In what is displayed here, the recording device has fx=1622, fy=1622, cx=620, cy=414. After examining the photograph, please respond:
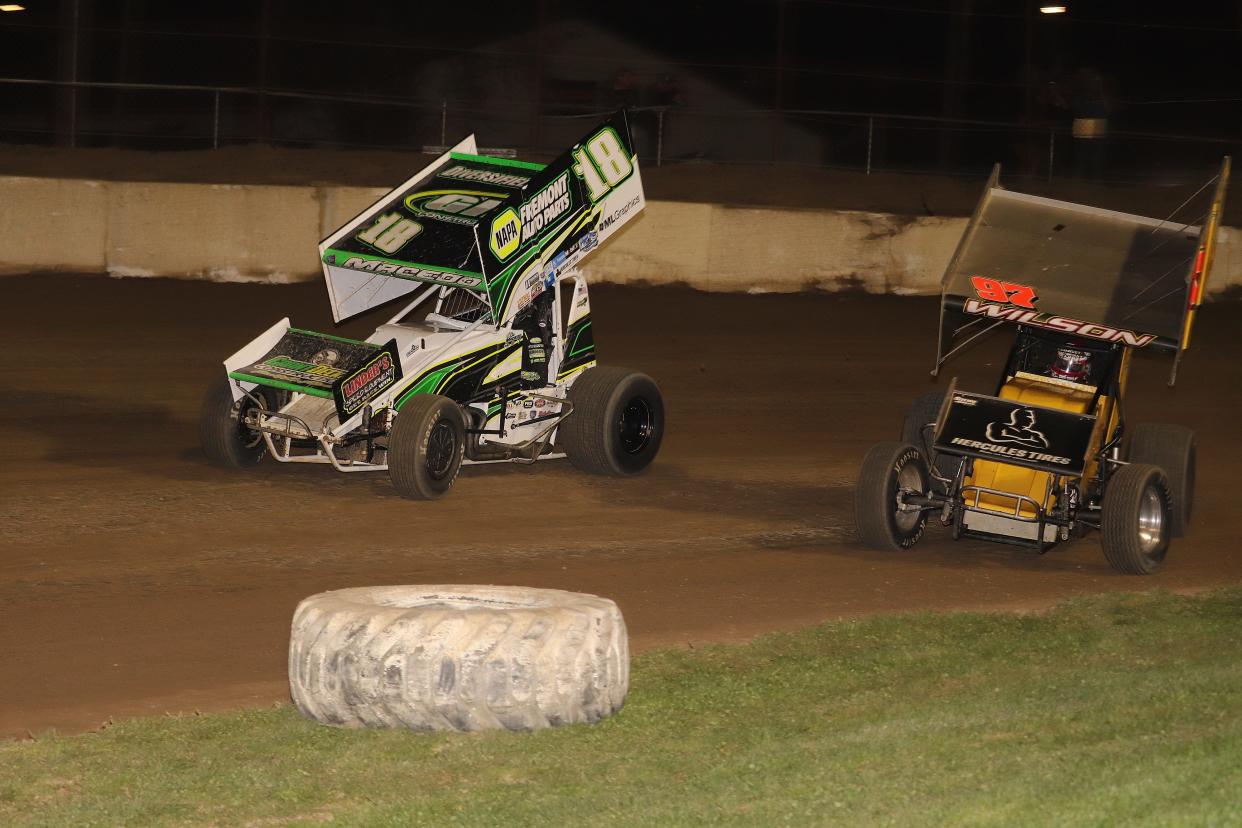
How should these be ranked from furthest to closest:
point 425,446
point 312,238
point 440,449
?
point 312,238 < point 440,449 < point 425,446

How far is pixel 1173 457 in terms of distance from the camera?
11.5 metres

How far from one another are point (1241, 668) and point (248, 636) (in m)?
4.84

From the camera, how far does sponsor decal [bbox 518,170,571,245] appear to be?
12.2m

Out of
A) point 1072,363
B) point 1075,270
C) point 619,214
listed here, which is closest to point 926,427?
point 1072,363

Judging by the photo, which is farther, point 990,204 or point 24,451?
point 24,451

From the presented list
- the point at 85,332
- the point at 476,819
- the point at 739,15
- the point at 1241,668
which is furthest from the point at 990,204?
the point at 739,15

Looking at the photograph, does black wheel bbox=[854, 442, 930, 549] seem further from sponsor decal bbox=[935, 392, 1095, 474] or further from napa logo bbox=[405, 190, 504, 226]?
napa logo bbox=[405, 190, 504, 226]

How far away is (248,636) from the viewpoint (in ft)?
27.4

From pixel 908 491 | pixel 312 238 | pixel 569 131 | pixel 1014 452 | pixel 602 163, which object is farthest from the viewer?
pixel 569 131

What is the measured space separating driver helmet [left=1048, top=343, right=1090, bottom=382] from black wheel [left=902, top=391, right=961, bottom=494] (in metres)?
0.83

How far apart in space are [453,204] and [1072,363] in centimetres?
482

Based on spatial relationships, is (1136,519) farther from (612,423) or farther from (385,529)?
(385,529)

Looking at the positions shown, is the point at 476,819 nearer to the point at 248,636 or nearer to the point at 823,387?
the point at 248,636

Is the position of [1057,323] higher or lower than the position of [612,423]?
higher
